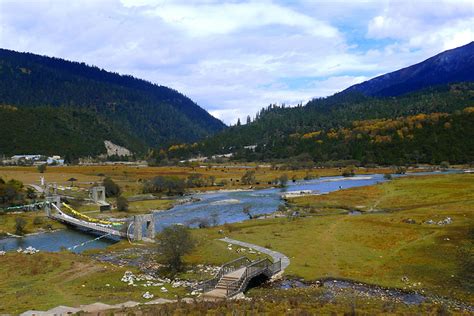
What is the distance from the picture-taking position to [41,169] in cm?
17238

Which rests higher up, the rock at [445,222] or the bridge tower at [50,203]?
the bridge tower at [50,203]

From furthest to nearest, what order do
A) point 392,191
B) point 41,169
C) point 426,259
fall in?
point 41,169, point 392,191, point 426,259

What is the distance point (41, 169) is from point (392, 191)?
123556 mm

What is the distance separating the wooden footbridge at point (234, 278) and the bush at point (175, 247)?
4.69 meters

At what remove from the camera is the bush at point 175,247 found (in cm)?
4453

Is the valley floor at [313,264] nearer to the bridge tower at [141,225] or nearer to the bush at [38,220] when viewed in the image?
the bridge tower at [141,225]

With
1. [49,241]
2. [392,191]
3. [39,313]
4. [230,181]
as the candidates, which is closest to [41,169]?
[230,181]

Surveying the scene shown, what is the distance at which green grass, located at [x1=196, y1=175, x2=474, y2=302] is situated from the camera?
41.5 metres

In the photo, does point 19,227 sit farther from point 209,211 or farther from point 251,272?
point 251,272

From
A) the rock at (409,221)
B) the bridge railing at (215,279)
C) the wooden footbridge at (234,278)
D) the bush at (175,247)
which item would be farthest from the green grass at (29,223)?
→ the rock at (409,221)

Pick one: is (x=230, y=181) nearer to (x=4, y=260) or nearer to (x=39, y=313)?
(x=4, y=260)

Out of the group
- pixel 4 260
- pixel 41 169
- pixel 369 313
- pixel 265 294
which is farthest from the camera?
pixel 41 169

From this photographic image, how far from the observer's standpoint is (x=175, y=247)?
146 feet

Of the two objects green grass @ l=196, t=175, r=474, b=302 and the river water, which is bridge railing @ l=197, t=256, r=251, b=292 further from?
the river water
